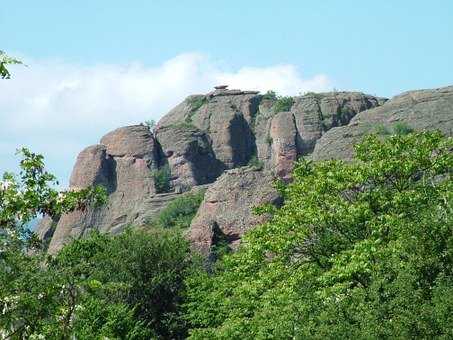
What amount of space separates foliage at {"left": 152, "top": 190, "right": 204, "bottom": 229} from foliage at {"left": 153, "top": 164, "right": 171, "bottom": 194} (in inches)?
246

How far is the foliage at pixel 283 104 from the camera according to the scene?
122 metres

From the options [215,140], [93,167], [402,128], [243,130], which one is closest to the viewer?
[402,128]

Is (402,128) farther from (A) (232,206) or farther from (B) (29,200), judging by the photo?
(B) (29,200)

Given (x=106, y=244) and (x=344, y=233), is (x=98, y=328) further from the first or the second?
(x=106, y=244)

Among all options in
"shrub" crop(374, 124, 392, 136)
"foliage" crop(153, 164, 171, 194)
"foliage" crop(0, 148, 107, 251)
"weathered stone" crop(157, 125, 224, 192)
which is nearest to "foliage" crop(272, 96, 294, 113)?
"weathered stone" crop(157, 125, 224, 192)

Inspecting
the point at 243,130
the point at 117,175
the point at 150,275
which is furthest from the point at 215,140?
the point at 150,275

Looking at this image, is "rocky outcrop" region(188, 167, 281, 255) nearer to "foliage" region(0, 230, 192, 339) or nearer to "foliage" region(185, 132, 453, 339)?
"foliage" region(0, 230, 192, 339)

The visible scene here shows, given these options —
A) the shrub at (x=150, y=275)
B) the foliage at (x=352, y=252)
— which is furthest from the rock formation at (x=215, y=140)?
the foliage at (x=352, y=252)

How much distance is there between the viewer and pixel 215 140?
4675 inches

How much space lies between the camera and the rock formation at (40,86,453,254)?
96062mm

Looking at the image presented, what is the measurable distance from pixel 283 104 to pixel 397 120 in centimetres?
3322

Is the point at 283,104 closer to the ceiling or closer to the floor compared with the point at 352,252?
closer to the ceiling

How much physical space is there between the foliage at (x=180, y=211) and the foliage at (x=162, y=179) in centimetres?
625

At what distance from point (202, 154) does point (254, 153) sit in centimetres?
863
